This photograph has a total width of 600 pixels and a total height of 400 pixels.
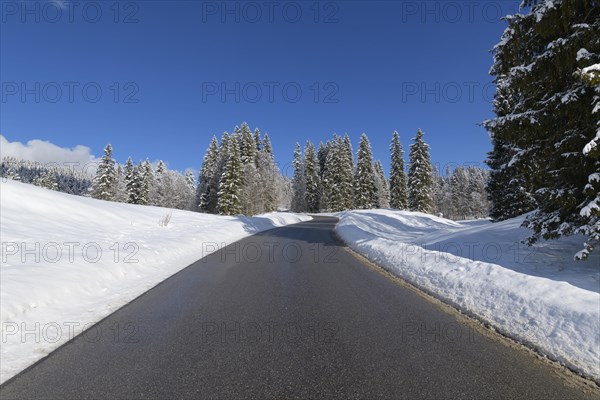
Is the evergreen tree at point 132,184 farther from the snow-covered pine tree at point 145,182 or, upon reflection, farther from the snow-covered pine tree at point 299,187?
the snow-covered pine tree at point 299,187

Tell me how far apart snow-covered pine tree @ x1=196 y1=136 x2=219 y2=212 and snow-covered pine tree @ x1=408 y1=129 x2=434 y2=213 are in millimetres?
29113

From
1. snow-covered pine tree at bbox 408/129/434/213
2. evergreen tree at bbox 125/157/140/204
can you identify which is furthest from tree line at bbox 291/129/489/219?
evergreen tree at bbox 125/157/140/204

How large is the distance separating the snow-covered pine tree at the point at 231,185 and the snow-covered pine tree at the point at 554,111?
124 feet

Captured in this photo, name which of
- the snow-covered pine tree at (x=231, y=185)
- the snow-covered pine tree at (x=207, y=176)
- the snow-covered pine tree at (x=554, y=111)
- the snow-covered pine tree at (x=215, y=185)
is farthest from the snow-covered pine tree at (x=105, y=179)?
the snow-covered pine tree at (x=554, y=111)

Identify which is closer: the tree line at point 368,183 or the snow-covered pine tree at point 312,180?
the tree line at point 368,183

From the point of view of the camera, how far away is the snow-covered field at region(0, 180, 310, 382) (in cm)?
422

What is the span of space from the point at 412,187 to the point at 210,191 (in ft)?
99.5

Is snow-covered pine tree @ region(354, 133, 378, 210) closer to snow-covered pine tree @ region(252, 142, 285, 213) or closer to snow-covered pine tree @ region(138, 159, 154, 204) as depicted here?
snow-covered pine tree @ region(252, 142, 285, 213)

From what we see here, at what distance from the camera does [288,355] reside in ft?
11.8

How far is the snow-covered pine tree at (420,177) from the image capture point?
4569 centimetres

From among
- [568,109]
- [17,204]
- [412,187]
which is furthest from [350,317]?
[412,187]

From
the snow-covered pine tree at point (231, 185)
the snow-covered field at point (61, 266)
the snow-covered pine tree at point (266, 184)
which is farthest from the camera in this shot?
the snow-covered pine tree at point (266, 184)

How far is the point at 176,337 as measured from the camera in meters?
4.10

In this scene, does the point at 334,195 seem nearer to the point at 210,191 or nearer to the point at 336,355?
the point at 210,191
